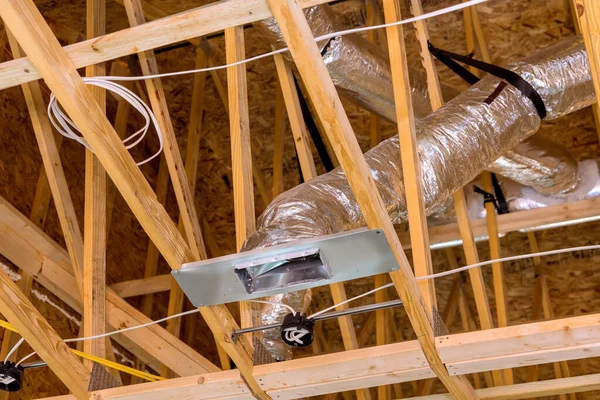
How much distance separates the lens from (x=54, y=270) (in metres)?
4.43

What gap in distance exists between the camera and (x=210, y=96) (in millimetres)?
5816

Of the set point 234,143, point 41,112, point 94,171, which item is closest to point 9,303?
point 94,171

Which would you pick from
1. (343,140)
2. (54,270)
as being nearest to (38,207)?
(54,270)

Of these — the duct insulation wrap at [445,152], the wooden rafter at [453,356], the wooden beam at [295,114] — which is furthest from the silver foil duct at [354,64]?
the wooden rafter at [453,356]

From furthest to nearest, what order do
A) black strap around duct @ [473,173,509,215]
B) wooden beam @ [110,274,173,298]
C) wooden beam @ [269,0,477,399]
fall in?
wooden beam @ [110,274,173,298]
black strap around duct @ [473,173,509,215]
wooden beam @ [269,0,477,399]

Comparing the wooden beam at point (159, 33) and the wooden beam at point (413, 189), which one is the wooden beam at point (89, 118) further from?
the wooden beam at point (413, 189)

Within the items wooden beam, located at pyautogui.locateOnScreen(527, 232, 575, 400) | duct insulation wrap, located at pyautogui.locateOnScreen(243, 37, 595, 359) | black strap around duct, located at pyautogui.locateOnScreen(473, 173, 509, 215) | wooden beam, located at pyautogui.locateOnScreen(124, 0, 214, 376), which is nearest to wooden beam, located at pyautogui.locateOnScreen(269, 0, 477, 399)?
duct insulation wrap, located at pyautogui.locateOnScreen(243, 37, 595, 359)

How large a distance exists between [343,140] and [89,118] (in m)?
0.76

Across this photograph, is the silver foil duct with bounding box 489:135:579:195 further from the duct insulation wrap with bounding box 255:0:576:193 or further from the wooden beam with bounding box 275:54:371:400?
the wooden beam with bounding box 275:54:371:400

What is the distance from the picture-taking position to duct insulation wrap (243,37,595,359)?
3.09 m

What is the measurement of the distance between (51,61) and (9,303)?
1.04 metres

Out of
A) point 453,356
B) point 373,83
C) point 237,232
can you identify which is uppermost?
point 373,83

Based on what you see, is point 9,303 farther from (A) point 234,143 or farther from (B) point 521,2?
(B) point 521,2

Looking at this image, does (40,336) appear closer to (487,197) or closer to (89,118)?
(89,118)
